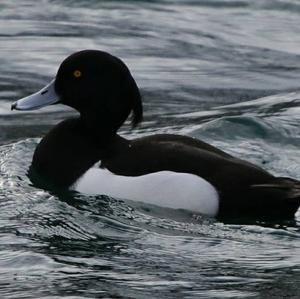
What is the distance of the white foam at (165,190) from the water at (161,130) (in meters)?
0.07

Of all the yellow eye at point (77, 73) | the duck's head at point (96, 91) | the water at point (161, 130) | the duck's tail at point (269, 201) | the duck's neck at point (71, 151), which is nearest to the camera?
the water at point (161, 130)

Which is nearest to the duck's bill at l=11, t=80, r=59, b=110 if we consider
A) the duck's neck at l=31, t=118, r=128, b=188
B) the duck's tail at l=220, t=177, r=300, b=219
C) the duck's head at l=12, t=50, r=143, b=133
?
the duck's head at l=12, t=50, r=143, b=133

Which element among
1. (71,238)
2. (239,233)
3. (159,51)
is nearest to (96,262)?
(71,238)

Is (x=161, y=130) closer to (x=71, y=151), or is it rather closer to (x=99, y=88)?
(x=99, y=88)

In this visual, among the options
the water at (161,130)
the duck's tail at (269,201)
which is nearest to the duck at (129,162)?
the duck's tail at (269,201)

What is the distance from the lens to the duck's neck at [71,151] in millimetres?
9328

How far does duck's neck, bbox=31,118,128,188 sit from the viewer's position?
9.33 metres

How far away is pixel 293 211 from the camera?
29.3ft

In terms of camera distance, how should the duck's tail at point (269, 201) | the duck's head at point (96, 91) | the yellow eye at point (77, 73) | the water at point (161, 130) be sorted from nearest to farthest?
the water at point (161, 130)
the duck's tail at point (269, 201)
the duck's head at point (96, 91)
the yellow eye at point (77, 73)

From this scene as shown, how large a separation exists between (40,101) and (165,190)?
4.54 ft

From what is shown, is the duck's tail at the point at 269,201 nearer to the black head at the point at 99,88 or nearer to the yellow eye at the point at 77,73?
the black head at the point at 99,88

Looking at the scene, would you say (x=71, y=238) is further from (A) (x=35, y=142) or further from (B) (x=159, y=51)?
(B) (x=159, y=51)

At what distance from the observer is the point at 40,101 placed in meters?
9.78

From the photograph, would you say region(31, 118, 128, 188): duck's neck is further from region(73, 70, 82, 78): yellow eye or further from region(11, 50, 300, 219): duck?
region(73, 70, 82, 78): yellow eye
